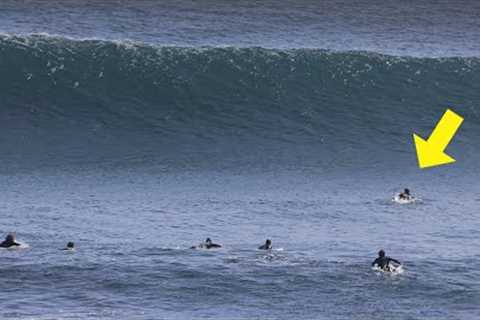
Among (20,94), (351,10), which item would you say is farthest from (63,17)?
(351,10)

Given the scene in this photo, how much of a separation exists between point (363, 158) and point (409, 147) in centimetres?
320

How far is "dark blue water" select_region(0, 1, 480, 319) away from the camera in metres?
40.7

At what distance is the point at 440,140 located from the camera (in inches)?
2391

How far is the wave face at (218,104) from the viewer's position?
2295 inches

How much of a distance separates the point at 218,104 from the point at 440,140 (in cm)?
1080

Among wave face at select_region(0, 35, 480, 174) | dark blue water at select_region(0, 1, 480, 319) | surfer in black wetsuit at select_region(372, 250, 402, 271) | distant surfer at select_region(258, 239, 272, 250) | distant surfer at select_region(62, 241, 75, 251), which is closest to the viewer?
dark blue water at select_region(0, 1, 480, 319)

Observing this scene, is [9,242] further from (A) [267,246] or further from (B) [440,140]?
(B) [440,140]

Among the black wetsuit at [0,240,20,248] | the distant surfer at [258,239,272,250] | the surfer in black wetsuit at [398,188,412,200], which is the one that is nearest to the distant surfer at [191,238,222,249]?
the distant surfer at [258,239,272,250]

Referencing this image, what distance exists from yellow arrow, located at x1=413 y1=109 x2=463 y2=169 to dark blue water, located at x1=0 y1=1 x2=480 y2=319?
502 mm

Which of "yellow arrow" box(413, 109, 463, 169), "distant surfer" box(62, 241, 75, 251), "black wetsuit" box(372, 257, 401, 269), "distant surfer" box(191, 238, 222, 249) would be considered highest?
"yellow arrow" box(413, 109, 463, 169)

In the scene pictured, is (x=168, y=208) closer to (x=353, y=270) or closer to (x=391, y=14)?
(x=353, y=270)

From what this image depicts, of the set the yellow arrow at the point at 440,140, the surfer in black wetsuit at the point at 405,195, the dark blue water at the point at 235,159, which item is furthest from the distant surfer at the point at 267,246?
the yellow arrow at the point at 440,140

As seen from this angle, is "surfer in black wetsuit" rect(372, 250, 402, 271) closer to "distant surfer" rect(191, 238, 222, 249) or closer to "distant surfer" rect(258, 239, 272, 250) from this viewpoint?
"distant surfer" rect(258, 239, 272, 250)

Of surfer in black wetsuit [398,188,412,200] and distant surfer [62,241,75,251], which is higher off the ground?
surfer in black wetsuit [398,188,412,200]
